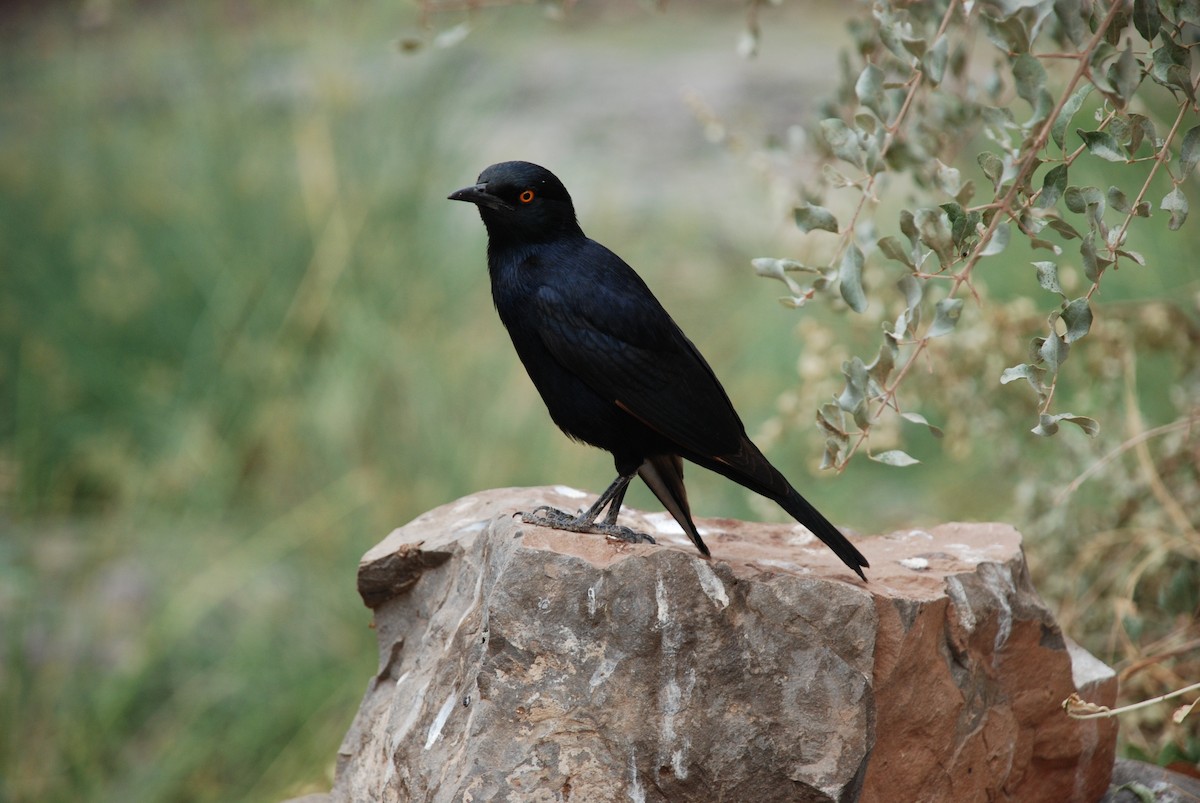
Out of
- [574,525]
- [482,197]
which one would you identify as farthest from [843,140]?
[574,525]

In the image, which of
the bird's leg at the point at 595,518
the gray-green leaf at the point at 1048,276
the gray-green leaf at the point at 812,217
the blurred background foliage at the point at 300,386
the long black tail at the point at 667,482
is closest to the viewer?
the gray-green leaf at the point at 1048,276

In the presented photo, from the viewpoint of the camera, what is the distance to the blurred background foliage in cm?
448

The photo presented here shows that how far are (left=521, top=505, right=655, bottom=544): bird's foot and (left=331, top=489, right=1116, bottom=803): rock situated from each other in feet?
0.25

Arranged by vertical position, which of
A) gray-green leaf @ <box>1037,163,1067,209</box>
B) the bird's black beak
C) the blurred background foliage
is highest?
the bird's black beak

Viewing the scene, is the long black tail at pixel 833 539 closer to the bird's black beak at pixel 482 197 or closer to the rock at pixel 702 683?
the rock at pixel 702 683

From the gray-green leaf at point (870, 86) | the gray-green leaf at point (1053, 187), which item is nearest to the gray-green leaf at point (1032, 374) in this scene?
the gray-green leaf at point (1053, 187)

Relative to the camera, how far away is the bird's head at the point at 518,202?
10.0 ft

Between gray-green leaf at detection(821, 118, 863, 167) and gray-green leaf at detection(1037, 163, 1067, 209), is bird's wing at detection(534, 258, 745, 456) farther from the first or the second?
gray-green leaf at detection(1037, 163, 1067, 209)

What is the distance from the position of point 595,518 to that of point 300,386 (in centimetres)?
356

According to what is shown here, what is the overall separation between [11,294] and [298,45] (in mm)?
2115

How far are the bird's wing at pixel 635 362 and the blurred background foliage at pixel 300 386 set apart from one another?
3.40ft

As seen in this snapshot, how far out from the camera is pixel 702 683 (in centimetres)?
253

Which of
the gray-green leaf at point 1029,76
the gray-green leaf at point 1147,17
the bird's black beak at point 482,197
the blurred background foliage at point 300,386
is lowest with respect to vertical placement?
the blurred background foliage at point 300,386

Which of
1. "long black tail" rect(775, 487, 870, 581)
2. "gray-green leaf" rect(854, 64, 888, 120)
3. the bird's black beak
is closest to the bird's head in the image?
the bird's black beak
